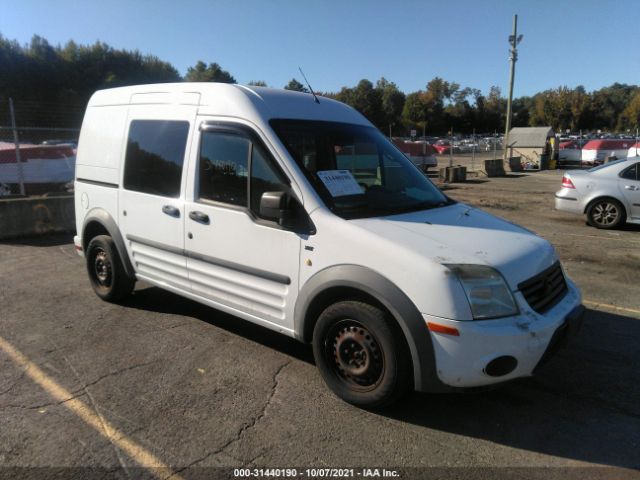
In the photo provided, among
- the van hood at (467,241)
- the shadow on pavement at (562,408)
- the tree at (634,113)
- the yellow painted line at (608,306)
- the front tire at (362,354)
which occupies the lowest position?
the shadow on pavement at (562,408)

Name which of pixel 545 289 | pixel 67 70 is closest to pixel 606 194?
pixel 545 289

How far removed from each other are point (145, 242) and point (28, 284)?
2479 millimetres

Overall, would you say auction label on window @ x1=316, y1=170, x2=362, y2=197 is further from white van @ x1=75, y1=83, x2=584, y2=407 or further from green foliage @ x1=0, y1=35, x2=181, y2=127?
green foliage @ x1=0, y1=35, x2=181, y2=127

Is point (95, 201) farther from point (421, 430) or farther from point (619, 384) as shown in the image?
point (619, 384)

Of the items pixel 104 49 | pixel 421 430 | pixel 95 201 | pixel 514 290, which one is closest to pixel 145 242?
pixel 95 201

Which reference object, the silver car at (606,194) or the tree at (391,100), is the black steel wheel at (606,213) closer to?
the silver car at (606,194)

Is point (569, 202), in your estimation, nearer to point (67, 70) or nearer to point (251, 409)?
point (251, 409)

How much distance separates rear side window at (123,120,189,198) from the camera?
4223mm

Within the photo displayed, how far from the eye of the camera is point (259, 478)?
259 cm

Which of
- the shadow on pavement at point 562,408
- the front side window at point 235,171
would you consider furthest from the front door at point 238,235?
the shadow on pavement at point 562,408

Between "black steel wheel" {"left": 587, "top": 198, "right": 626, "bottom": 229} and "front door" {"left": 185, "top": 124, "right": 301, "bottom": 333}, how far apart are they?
8520 millimetres

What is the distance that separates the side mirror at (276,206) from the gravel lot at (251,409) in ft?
4.05

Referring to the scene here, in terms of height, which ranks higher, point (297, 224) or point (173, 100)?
point (173, 100)

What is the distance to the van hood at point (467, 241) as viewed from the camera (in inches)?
115
